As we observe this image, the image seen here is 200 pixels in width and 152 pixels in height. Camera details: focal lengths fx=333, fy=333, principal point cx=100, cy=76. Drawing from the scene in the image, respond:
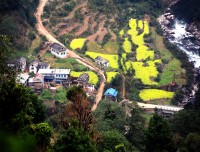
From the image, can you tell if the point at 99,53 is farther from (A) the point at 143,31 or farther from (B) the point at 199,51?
(B) the point at 199,51

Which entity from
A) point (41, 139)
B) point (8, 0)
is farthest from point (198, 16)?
point (41, 139)

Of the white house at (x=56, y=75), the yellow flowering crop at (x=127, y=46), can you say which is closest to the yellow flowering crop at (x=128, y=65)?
the yellow flowering crop at (x=127, y=46)

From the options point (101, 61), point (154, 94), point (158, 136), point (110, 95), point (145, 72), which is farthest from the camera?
point (101, 61)

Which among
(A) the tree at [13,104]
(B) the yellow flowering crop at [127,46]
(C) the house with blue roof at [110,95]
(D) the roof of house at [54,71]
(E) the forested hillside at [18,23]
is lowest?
(C) the house with blue roof at [110,95]

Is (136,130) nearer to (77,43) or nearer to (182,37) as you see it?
(77,43)

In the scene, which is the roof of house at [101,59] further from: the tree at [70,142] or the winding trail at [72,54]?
the tree at [70,142]

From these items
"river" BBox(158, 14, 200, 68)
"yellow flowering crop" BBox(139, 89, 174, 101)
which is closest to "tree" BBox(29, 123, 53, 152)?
"yellow flowering crop" BBox(139, 89, 174, 101)

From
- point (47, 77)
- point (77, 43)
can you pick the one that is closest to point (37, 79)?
point (47, 77)
